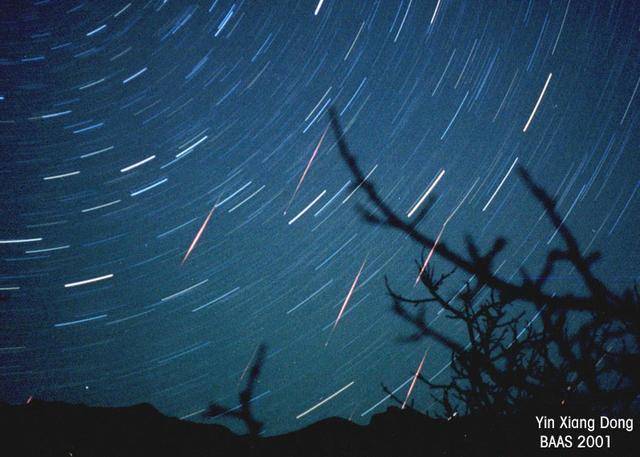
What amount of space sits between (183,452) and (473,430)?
538 inches

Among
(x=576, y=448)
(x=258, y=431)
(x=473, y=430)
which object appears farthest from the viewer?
(x=473, y=430)

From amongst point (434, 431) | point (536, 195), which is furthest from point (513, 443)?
point (536, 195)

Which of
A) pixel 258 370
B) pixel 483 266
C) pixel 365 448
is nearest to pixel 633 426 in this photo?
pixel 483 266

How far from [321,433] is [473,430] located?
1515 centimetres

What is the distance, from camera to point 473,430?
7.27ft

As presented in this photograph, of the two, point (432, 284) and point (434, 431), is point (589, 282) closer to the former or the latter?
point (432, 284)

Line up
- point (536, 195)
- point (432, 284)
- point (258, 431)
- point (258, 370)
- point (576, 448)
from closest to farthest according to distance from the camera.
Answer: point (536, 195) < point (432, 284) < point (258, 370) < point (258, 431) < point (576, 448)

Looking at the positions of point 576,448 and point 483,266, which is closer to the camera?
point 483,266

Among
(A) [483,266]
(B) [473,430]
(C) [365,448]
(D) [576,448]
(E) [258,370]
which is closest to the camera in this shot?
(A) [483,266]

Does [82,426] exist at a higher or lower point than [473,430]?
lower

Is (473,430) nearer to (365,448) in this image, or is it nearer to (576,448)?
(576,448)

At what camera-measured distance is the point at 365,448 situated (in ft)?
33.0

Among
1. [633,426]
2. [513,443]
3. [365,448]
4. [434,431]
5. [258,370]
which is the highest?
[258,370]

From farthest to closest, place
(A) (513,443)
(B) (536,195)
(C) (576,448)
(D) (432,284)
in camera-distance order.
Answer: (A) (513,443) < (C) (576,448) < (D) (432,284) < (B) (536,195)
